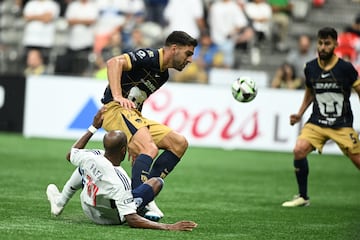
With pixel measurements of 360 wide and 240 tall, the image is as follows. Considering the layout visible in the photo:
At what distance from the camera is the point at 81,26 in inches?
977

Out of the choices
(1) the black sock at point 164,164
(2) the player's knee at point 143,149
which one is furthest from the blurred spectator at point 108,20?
(2) the player's knee at point 143,149

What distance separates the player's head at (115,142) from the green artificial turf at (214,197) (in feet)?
2.37

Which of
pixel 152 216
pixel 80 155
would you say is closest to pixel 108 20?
pixel 152 216

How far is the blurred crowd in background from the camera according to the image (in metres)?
24.1

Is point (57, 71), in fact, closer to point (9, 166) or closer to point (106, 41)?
point (106, 41)

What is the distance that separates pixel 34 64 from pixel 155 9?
3951mm

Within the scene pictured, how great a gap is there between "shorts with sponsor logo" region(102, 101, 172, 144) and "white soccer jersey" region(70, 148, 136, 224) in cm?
78

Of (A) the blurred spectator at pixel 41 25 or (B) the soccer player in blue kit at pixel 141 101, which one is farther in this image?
(A) the blurred spectator at pixel 41 25

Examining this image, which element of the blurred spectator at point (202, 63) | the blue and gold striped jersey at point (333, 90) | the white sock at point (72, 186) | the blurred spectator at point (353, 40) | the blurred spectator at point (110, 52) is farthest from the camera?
the blurred spectator at point (110, 52)

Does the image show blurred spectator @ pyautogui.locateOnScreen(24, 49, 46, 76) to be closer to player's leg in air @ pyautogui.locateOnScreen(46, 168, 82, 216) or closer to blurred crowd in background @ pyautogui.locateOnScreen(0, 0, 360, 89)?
blurred crowd in background @ pyautogui.locateOnScreen(0, 0, 360, 89)

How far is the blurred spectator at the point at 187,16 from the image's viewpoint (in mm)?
24703

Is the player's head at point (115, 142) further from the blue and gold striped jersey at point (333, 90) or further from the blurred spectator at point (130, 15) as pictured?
the blurred spectator at point (130, 15)

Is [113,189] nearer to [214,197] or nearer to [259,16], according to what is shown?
[214,197]

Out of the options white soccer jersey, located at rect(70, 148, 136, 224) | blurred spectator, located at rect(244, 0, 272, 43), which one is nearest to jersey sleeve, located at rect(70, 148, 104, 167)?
white soccer jersey, located at rect(70, 148, 136, 224)
